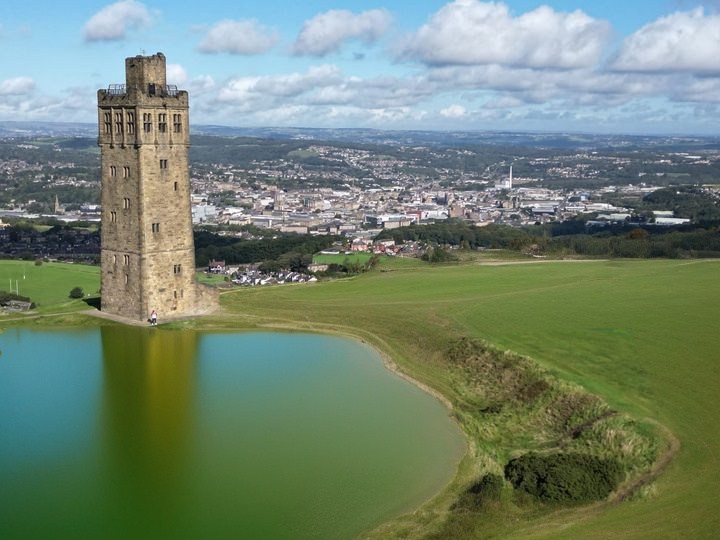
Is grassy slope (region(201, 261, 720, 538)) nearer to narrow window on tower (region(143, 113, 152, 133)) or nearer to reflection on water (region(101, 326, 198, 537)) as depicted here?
reflection on water (region(101, 326, 198, 537))

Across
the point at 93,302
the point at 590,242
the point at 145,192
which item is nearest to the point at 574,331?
the point at 145,192

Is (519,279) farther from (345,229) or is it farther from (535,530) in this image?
(345,229)

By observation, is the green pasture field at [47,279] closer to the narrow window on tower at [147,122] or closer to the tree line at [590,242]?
the narrow window on tower at [147,122]

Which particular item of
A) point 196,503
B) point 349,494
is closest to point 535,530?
point 349,494

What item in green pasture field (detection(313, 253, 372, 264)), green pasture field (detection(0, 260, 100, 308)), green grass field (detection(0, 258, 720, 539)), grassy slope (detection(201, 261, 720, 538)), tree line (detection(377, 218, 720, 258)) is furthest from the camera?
green pasture field (detection(313, 253, 372, 264))

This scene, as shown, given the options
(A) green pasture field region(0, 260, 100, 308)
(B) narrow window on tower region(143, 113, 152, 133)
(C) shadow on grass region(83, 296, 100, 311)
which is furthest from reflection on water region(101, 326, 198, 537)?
(A) green pasture field region(0, 260, 100, 308)

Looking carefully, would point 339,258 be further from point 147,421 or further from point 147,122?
point 147,421
